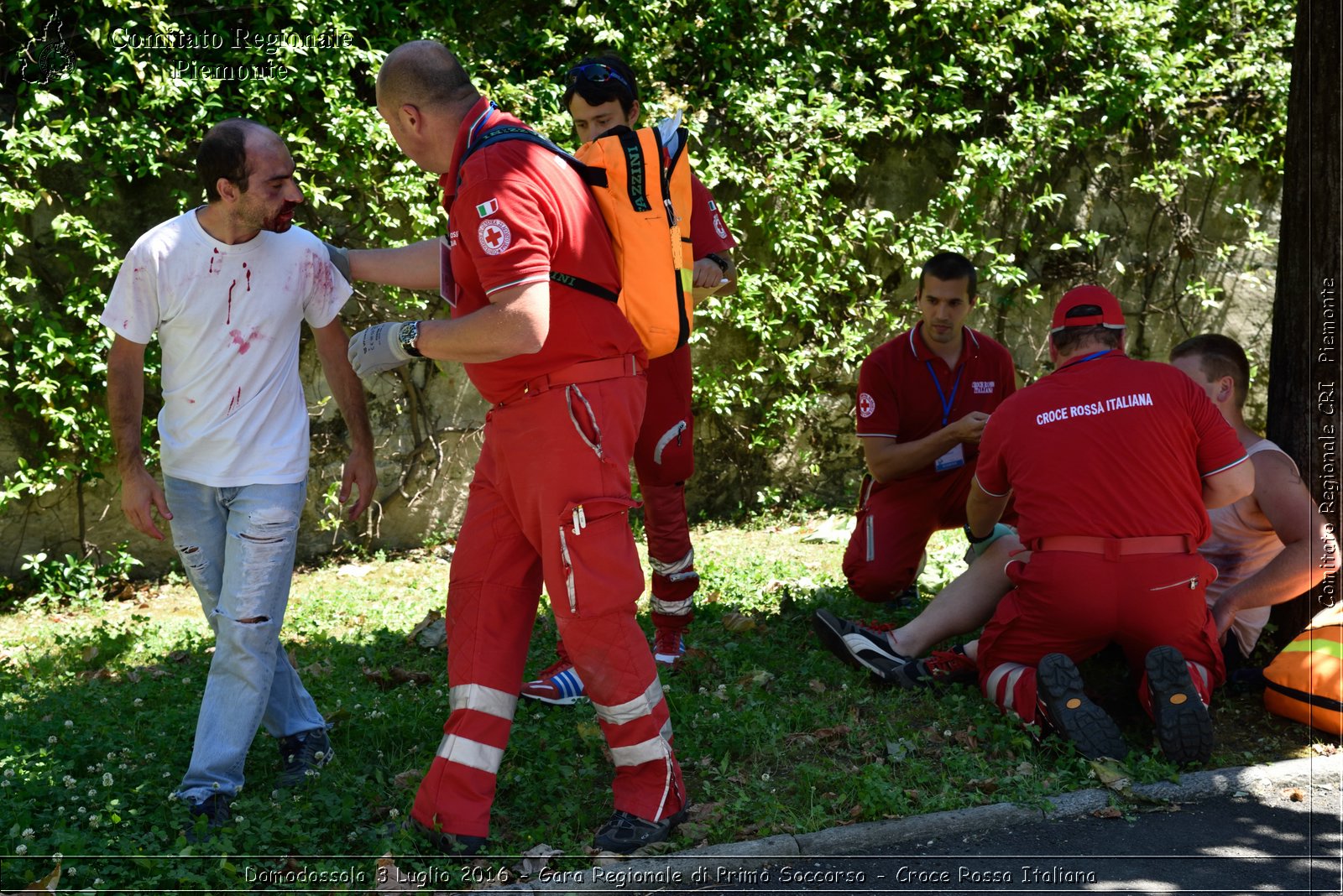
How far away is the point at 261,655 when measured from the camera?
3.82 metres

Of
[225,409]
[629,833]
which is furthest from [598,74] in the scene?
[629,833]

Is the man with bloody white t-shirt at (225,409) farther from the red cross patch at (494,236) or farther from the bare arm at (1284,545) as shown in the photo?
the bare arm at (1284,545)

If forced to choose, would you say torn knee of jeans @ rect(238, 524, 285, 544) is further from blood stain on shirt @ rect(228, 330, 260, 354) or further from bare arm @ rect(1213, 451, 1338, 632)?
bare arm @ rect(1213, 451, 1338, 632)

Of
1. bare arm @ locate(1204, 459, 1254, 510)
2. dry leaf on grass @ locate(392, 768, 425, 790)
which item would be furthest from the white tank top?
dry leaf on grass @ locate(392, 768, 425, 790)

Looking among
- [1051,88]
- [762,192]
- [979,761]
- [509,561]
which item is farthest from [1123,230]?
[509,561]

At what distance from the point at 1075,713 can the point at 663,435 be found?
192 centimetres

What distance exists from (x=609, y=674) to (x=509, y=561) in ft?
1.57

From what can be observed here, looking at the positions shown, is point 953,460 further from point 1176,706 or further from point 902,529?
point 1176,706

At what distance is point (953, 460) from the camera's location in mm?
5824

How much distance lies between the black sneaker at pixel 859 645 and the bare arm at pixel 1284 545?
51.0 inches

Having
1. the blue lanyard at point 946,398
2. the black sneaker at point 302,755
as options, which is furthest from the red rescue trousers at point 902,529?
the black sneaker at point 302,755

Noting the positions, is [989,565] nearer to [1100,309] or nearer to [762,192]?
[1100,309]

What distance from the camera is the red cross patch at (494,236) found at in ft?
10.5

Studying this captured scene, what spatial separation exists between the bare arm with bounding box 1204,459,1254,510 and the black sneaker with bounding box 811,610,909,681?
4.46 feet
